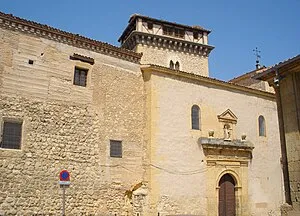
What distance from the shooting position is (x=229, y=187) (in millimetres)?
16672

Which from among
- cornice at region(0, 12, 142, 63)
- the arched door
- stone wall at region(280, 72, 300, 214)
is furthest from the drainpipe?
the arched door

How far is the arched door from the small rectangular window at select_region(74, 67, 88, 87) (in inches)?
327

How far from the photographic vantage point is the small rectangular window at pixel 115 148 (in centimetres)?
1398

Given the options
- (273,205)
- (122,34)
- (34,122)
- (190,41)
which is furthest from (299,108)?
(122,34)

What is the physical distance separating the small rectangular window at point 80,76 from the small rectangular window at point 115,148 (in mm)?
2749

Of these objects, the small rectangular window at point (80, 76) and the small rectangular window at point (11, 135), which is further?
Answer: the small rectangular window at point (80, 76)

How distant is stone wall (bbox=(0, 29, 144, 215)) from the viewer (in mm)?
11781

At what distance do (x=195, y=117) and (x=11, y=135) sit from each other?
27.9 feet

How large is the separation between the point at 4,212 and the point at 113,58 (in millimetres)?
7590

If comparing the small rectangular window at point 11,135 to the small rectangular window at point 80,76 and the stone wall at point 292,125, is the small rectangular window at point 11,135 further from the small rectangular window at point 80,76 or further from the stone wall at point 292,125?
the stone wall at point 292,125

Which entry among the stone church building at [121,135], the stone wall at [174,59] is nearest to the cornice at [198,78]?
the stone church building at [121,135]

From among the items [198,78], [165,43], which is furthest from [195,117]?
[165,43]

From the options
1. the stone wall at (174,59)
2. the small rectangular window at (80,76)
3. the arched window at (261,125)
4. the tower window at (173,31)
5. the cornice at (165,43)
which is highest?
the tower window at (173,31)

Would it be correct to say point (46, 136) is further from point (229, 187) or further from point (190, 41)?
point (190, 41)
